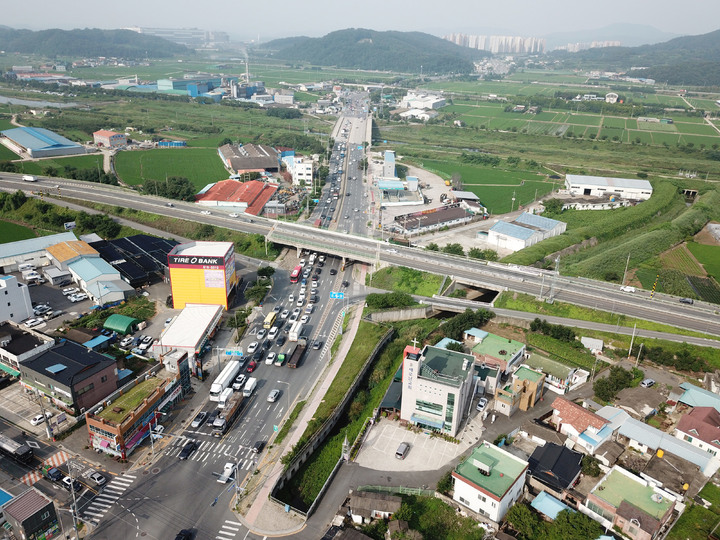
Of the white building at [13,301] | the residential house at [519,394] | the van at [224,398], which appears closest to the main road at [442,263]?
the residential house at [519,394]

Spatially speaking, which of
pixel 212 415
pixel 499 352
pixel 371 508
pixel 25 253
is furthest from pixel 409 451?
pixel 25 253

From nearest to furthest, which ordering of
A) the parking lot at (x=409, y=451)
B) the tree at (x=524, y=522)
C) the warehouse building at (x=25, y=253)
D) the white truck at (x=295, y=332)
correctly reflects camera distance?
the tree at (x=524, y=522) < the parking lot at (x=409, y=451) < the white truck at (x=295, y=332) < the warehouse building at (x=25, y=253)

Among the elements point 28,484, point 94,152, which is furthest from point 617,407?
point 94,152

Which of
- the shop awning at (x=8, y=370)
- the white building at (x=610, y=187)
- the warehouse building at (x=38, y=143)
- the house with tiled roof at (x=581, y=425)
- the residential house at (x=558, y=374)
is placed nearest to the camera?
the house with tiled roof at (x=581, y=425)

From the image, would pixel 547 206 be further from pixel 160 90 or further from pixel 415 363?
pixel 160 90

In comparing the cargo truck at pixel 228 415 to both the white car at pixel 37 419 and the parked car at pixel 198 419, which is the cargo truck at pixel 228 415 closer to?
the parked car at pixel 198 419

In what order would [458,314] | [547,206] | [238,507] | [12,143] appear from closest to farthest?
1. [238,507]
2. [458,314]
3. [547,206]
4. [12,143]
